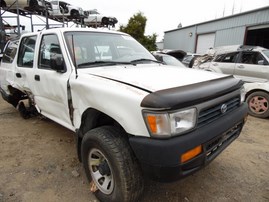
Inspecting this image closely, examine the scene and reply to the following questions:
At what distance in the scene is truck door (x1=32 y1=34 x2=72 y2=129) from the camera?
2.68 meters

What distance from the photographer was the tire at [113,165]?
1.90 metres

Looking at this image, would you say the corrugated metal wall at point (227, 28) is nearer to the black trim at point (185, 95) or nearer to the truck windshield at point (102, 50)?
the truck windshield at point (102, 50)

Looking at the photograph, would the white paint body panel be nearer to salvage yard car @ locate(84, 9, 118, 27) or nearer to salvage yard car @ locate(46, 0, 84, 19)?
salvage yard car @ locate(46, 0, 84, 19)

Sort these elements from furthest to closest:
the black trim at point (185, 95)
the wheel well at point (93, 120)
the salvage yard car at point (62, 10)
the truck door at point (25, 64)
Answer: the salvage yard car at point (62, 10)
the truck door at point (25, 64)
the wheel well at point (93, 120)
the black trim at point (185, 95)

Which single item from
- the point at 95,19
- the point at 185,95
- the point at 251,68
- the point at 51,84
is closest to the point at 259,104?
the point at 251,68

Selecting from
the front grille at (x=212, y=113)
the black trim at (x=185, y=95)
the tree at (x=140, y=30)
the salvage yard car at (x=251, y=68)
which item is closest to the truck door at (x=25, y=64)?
the black trim at (x=185, y=95)

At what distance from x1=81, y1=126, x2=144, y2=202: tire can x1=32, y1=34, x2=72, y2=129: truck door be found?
0.75m

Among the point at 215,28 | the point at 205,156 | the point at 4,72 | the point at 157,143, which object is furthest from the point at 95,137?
the point at 215,28

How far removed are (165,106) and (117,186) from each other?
939 mm

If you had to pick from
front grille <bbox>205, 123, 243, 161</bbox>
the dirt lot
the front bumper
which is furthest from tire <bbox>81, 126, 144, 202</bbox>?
front grille <bbox>205, 123, 243, 161</bbox>

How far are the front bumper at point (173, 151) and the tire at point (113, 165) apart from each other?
19 cm

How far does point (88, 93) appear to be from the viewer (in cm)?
221

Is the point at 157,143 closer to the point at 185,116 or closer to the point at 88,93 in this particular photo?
the point at 185,116

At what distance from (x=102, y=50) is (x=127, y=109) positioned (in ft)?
4.70
